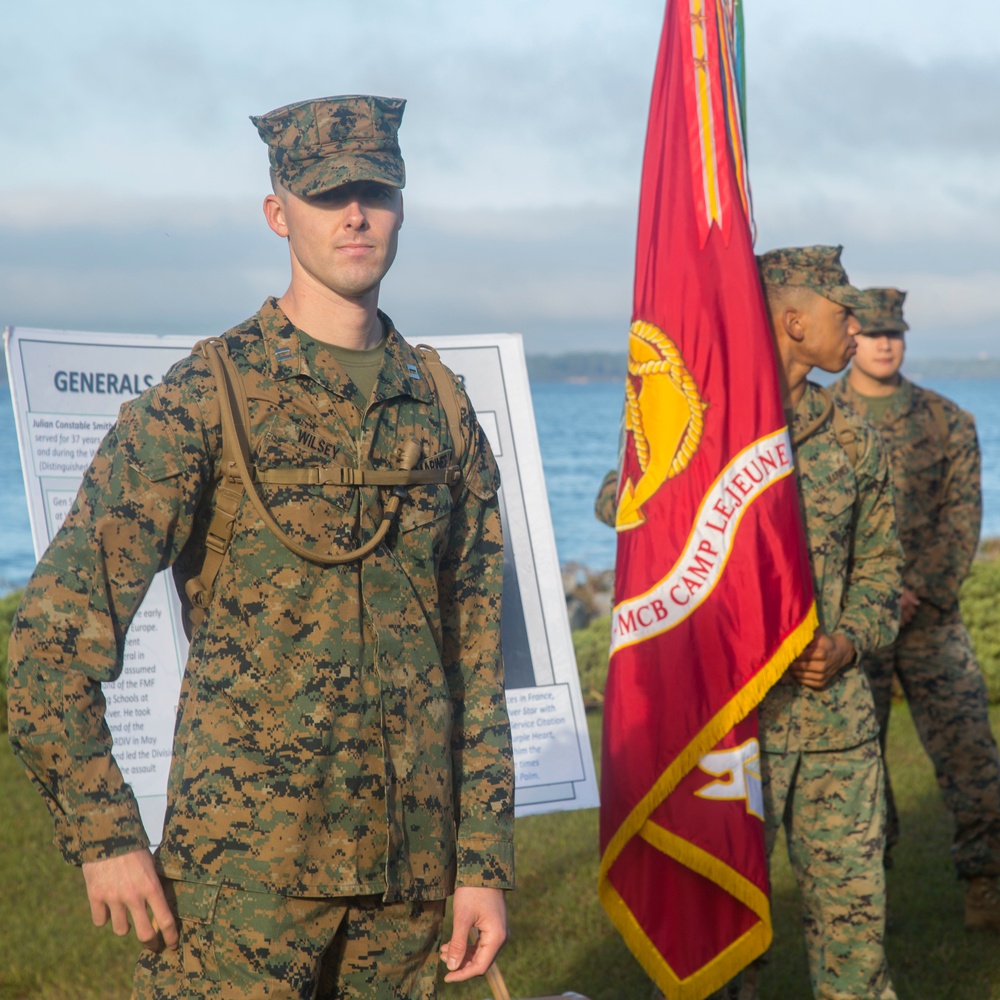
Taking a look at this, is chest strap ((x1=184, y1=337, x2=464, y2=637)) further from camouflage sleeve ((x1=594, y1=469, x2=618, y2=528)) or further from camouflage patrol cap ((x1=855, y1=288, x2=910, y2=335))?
camouflage patrol cap ((x1=855, y1=288, x2=910, y2=335))

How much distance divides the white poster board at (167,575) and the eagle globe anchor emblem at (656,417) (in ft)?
1.09

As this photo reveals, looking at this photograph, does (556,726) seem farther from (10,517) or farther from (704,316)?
(10,517)

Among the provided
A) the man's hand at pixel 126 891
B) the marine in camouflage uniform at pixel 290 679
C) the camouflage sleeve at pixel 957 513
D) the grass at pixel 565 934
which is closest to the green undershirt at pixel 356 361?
the marine in camouflage uniform at pixel 290 679

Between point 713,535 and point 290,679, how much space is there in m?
1.89

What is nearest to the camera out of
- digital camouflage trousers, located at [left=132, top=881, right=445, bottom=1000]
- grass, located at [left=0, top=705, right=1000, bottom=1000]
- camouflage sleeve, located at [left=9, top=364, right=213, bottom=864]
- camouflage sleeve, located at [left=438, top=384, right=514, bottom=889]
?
camouflage sleeve, located at [left=9, top=364, right=213, bottom=864]

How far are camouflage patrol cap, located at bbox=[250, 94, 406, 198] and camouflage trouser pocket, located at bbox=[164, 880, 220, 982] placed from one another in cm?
108

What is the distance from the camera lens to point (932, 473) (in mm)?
5152

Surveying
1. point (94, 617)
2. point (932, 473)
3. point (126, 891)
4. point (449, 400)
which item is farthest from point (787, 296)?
point (126, 891)

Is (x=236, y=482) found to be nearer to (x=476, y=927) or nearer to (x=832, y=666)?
(x=476, y=927)

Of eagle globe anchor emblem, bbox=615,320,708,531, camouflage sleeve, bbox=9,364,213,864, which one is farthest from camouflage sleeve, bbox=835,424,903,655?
camouflage sleeve, bbox=9,364,213,864

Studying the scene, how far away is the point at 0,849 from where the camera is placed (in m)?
5.68

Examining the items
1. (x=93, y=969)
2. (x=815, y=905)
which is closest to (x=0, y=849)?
(x=93, y=969)

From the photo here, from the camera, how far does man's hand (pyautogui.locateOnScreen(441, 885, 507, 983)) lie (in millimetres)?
→ 2002

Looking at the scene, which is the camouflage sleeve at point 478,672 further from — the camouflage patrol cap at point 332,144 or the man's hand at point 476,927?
the camouflage patrol cap at point 332,144
